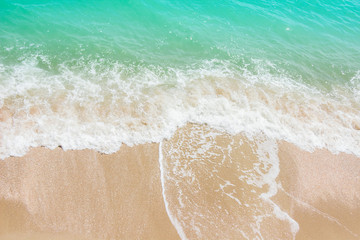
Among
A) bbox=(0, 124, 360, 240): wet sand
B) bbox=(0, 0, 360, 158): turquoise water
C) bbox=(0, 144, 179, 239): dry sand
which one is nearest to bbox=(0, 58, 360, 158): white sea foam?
bbox=(0, 0, 360, 158): turquoise water

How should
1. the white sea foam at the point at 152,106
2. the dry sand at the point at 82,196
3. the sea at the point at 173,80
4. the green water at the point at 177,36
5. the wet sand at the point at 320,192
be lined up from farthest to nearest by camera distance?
the green water at the point at 177,36 → the sea at the point at 173,80 → the white sea foam at the point at 152,106 → the wet sand at the point at 320,192 → the dry sand at the point at 82,196

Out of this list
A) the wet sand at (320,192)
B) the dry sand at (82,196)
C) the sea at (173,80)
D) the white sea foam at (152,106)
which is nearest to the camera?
the dry sand at (82,196)

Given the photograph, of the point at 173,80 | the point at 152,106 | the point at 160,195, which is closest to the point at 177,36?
the point at 173,80

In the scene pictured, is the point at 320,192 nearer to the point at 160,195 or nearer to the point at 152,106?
the point at 160,195

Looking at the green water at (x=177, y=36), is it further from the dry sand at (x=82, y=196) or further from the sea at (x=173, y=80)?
the dry sand at (x=82, y=196)

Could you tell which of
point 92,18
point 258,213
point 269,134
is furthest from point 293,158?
point 92,18

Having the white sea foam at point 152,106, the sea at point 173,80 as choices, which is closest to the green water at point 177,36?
the sea at point 173,80

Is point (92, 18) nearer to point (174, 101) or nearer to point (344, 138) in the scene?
point (174, 101)
